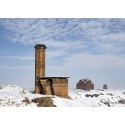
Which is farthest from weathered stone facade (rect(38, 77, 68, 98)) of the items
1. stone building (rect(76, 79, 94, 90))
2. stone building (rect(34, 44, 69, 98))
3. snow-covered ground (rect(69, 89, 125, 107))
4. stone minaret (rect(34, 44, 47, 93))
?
stone building (rect(76, 79, 94, 90))

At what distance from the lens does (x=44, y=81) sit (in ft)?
110

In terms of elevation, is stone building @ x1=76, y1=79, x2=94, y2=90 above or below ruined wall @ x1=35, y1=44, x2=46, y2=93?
below

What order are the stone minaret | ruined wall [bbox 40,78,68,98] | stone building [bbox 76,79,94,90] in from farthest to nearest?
stone building [bbox 76,79,94,90] < the stone minaret < ruined wall [bbox 40,78,68,98]

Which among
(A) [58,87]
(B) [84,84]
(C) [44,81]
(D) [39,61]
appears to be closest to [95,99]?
(D) [39,61]

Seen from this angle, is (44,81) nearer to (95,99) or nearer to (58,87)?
(58,87)

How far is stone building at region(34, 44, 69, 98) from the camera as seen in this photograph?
31688 mm

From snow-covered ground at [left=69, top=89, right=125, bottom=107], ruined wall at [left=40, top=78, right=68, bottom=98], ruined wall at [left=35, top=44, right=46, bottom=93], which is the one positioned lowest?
snow-covered ground at [left=69, top=89, right=125, bottom=107]

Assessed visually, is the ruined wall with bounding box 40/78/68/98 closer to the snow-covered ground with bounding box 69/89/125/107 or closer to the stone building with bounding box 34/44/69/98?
the stone building with bounding box 34/44/69/98

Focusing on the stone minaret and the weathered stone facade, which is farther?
the stone minaret

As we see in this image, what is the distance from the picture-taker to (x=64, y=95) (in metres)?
31.7

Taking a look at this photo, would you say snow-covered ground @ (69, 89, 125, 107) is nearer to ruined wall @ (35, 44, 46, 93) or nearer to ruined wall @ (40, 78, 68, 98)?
ruined wall @ (40, 78, 68, 98)

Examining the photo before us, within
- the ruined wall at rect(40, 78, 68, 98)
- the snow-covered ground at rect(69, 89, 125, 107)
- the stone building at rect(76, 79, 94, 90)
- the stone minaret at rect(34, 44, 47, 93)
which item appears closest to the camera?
the ruined wall at rect(40, 78, 68, 98)
